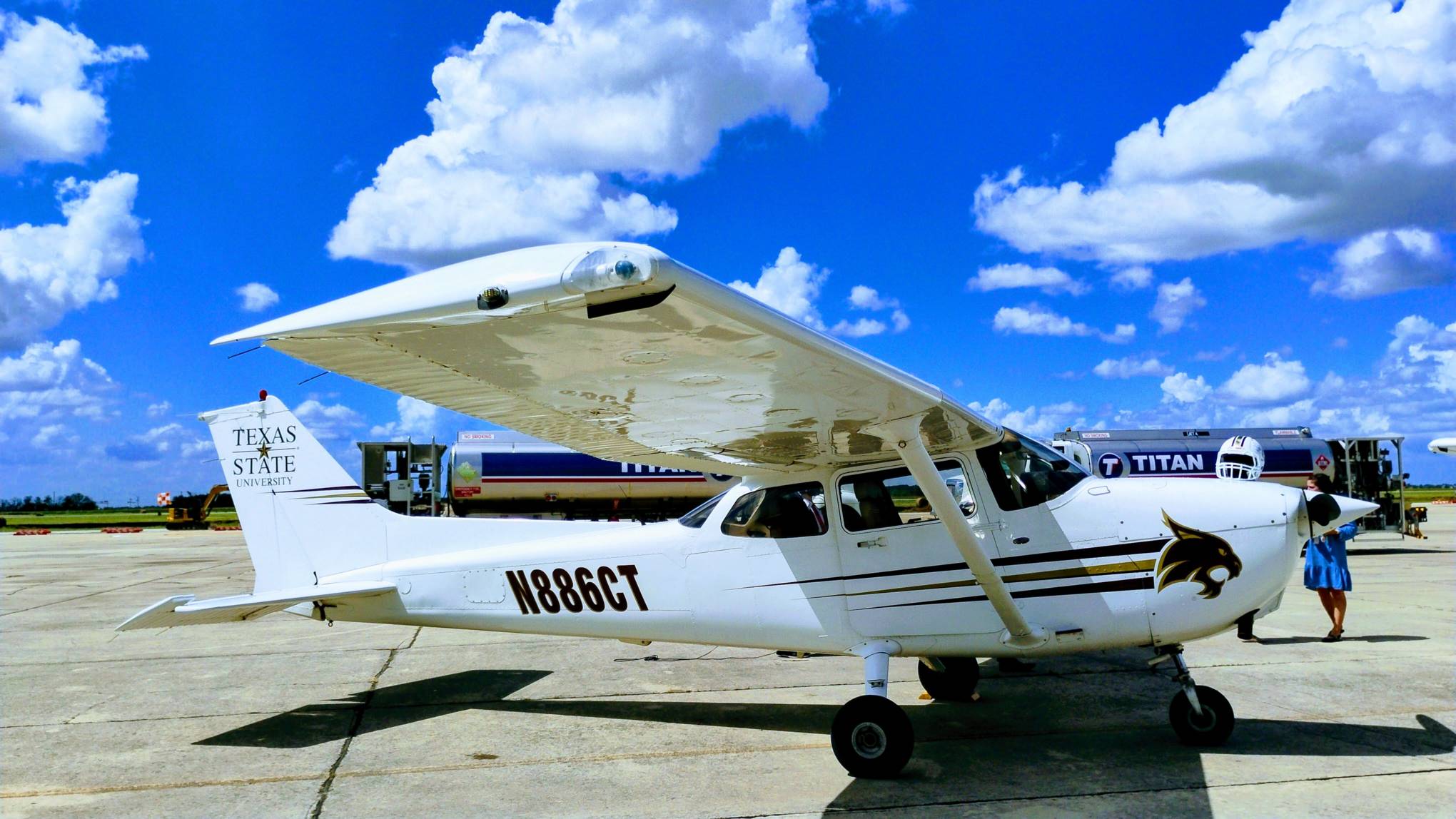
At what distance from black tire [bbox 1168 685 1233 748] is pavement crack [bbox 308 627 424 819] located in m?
5.17

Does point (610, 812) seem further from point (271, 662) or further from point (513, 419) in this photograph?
point (271, 662)

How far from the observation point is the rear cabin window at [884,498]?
232 inches

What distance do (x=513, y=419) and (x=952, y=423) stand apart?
8.50 feet

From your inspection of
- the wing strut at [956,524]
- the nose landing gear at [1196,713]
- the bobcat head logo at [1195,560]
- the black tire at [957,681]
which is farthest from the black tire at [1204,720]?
the black tire at [957,681]

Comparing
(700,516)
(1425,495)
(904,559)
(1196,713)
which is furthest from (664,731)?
(1425,495)

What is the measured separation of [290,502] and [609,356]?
4.86 meters

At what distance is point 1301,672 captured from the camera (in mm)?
7797

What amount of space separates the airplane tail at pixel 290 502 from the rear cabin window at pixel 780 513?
290cm

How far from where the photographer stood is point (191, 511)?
47812mm

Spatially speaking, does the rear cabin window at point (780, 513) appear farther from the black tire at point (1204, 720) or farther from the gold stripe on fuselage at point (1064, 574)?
the black tire at point (1204, 720)

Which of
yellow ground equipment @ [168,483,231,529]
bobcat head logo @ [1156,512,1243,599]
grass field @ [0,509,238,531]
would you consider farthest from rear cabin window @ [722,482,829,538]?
yellow ground equipment @ [168,483,231,529]

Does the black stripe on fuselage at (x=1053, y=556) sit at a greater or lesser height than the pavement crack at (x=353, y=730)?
greater

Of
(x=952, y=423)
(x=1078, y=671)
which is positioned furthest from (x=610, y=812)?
(x=1078, y=671)

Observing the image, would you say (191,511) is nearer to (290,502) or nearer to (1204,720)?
(290,502)
